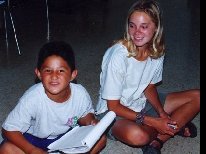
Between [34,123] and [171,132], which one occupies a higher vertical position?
[34,123]

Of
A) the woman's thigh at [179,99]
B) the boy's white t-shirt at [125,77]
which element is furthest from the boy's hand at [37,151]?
the woman's thigh at [179,99]

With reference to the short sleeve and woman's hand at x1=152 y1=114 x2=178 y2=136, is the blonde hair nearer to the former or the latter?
woman's hand at x1=152 y1=114 x2=178 y2=136

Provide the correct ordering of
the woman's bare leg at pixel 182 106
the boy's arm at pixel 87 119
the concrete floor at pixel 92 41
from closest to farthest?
the boy's arm at pixel 87 119, the woman's bare leg at pixel 182 106, the concrete floor at pixel 92 41

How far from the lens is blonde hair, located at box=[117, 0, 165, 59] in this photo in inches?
73.5

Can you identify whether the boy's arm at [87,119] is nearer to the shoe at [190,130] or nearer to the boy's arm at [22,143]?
the boy's arm at [22,143]

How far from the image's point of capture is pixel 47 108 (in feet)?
5.41

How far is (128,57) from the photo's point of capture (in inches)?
74.9

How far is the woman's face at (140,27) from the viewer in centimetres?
187

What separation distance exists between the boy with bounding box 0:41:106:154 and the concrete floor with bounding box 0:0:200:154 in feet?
1.44

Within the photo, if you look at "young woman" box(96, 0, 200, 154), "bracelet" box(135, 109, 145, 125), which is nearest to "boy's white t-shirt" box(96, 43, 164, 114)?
"young woman" box(96, 0, 200, 154)

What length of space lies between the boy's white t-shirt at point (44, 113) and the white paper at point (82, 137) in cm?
9

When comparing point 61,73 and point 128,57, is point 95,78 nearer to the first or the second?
point 128,57

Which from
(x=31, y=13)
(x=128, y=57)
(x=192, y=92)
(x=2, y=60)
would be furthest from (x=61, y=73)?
(x=31, y=13)
